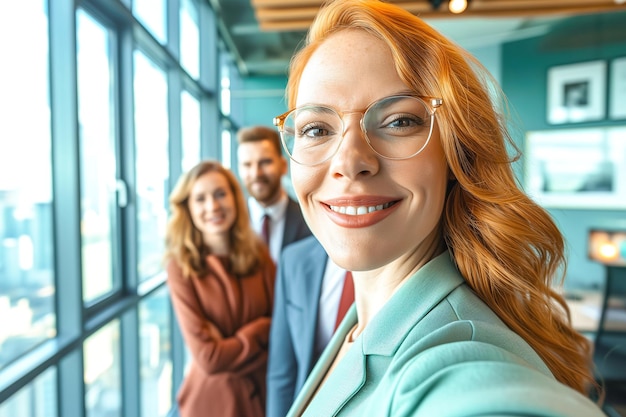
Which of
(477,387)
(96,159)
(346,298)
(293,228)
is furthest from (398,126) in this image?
(96,159)

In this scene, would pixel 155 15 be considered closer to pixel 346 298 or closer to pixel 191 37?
pixel 191 37

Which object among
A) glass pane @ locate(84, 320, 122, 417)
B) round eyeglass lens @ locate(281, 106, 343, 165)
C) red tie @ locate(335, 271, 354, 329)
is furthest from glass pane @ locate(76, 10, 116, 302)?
round eyeglass lens @ locate(281, 106, 343, 165)

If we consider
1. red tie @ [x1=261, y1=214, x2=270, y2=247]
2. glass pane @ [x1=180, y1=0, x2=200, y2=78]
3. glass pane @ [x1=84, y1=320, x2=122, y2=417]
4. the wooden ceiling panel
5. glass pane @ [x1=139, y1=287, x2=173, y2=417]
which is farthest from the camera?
glass pane @ [x1=180, y1=0, x2=200, y2=78]

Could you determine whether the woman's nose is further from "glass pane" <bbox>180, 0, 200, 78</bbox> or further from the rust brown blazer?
"glass pane" <bbox>180, 0, 200, 78</bbox>

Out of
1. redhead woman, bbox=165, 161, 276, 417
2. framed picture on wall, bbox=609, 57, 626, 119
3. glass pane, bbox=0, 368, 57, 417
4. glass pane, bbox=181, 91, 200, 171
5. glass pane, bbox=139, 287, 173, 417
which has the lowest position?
glass pane, bbox=139, 287, 173, 417

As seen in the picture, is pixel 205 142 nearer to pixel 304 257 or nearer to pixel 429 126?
pixel 304 257

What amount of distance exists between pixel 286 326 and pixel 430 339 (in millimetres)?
1191

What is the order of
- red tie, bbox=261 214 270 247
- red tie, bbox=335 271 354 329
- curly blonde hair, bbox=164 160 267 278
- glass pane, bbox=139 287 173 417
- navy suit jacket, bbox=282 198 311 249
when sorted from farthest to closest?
glass pane, bbox=139 287 173 417 → red tie, bbox=261 214 270 247 → navy suit jacket, bbox=282 198 311 249 → curly blonde hair, bbox=164 160 267 278 → red tie, bbox=335 271 354 329

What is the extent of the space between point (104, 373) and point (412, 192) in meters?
2.77

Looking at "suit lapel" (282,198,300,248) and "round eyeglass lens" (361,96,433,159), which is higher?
"round eyeglass lens" (361,96,433,159)

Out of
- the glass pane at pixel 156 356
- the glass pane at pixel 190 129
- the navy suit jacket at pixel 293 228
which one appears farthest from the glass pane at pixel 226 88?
the navy suit jacket at pixel 293 228

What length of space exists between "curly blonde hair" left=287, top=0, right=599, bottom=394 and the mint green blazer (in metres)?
0.07

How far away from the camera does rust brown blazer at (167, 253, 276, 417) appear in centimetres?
209

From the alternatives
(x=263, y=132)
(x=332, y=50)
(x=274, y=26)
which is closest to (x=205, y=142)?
(x=274, y=26)
